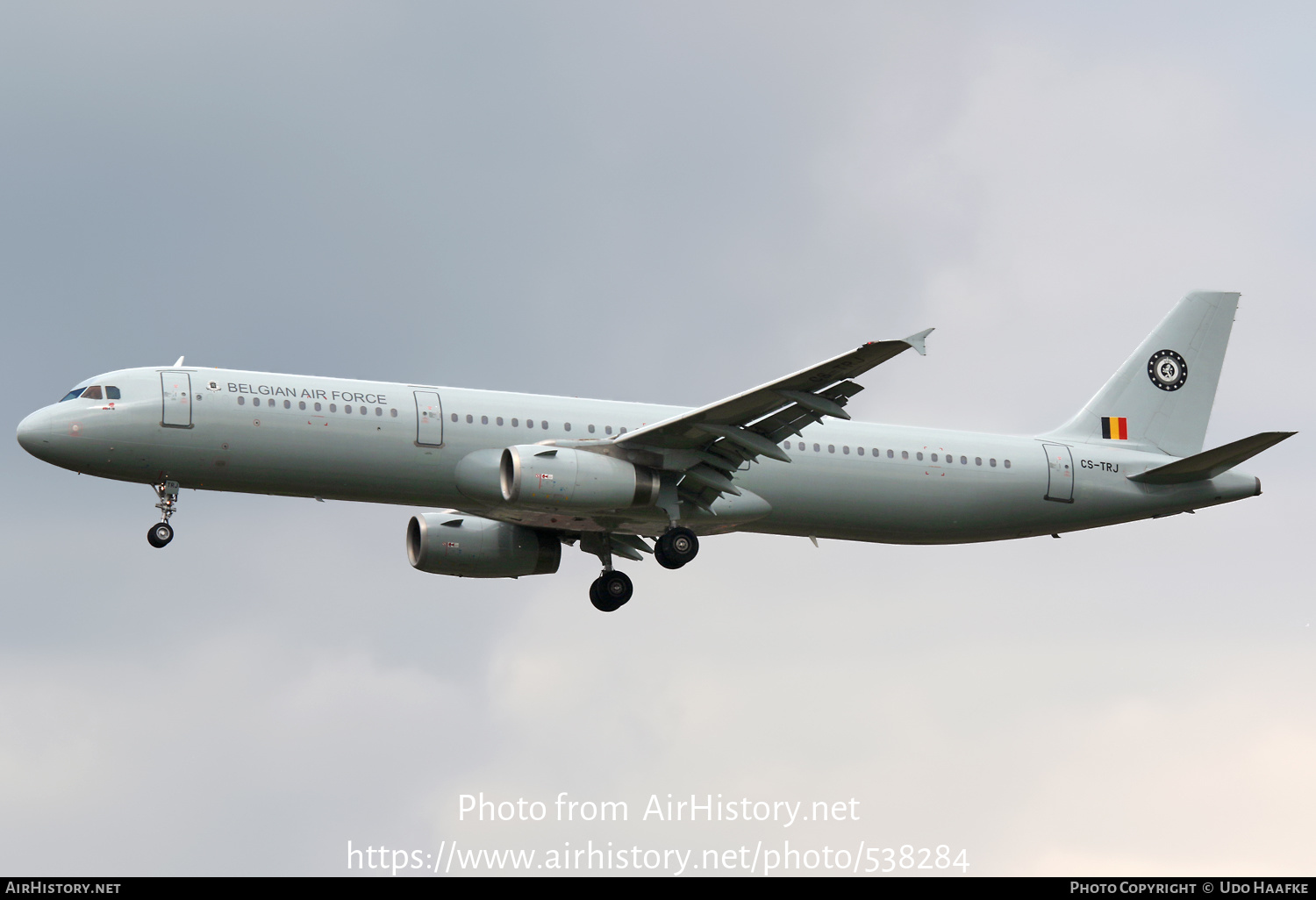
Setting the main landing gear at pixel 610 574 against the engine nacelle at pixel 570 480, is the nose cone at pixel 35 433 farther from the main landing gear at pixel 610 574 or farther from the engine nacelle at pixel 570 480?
the main landing gear at pixel 610 574

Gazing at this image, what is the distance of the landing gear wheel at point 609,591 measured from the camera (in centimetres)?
4331

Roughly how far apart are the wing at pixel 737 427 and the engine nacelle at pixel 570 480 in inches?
27.6

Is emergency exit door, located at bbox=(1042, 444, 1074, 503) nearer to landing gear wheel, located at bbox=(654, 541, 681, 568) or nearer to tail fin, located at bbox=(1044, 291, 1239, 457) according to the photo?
tail fin, located at bbox=(1044, 291, 1239, 457)

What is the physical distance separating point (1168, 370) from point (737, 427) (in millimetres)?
15838

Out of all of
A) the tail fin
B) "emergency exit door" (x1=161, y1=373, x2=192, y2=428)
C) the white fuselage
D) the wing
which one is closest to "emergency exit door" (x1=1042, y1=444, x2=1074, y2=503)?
A: the white fuselage

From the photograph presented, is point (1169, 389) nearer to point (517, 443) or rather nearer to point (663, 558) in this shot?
point (663, 558)

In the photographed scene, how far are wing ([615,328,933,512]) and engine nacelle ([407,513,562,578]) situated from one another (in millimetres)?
5919

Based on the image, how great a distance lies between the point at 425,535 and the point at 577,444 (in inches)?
255

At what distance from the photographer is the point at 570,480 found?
37.1 m

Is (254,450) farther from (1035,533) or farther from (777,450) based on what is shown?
(1035,533)

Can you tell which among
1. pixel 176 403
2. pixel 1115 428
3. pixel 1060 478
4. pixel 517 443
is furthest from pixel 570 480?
pixel 1115 428

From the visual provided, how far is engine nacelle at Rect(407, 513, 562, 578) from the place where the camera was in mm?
42969

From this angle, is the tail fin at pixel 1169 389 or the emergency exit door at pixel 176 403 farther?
the tail fin at pixel 1169 389

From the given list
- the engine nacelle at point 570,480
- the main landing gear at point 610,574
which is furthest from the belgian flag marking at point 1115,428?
the engine nacelle at point 570,480
